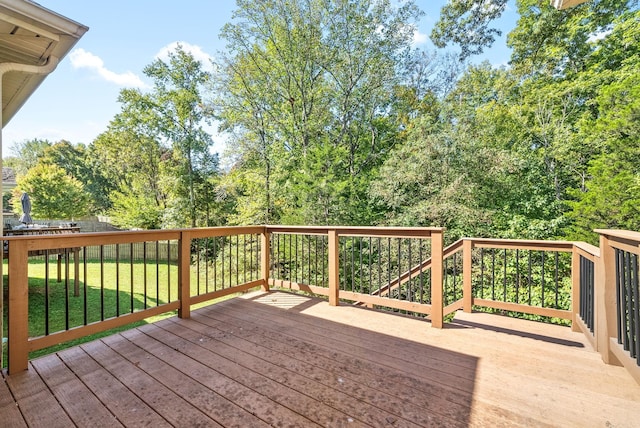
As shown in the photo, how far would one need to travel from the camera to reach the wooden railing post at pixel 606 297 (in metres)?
2.24

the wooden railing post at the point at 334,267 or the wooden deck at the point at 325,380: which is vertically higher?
the wooden railing post at the point at 334,267

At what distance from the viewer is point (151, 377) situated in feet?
6.94

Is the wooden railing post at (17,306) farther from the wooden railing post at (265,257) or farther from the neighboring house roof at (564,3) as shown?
the neighboring house roof at (564,3)

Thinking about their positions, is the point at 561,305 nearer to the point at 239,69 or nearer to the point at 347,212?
the point at 347,212

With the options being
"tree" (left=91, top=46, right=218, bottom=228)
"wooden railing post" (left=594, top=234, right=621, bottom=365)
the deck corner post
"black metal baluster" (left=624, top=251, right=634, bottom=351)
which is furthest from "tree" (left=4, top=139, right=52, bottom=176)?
"black metal baluster" (left=624, top=251, right=634, bottom=351)

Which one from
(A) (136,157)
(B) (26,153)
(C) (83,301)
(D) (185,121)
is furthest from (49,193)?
(B) (26,153)

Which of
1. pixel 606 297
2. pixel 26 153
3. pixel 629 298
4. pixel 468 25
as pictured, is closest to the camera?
pixel 629 298

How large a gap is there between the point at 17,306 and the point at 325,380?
89.9 inches

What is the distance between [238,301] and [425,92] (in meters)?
10.5

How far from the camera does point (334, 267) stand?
3779 millimetres

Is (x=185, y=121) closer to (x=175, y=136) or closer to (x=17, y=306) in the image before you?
(x=175, y=136)

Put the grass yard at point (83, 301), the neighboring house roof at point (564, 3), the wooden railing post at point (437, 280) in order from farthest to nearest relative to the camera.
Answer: the grass yard at point (83, 301), the wooden railing post at point (437, 280), the neighboring house roof at point (564, 3)

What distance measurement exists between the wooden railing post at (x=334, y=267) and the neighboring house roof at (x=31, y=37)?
120 inches

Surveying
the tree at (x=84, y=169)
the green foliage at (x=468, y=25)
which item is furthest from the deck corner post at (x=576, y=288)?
the tree at (x=84, y=169)
